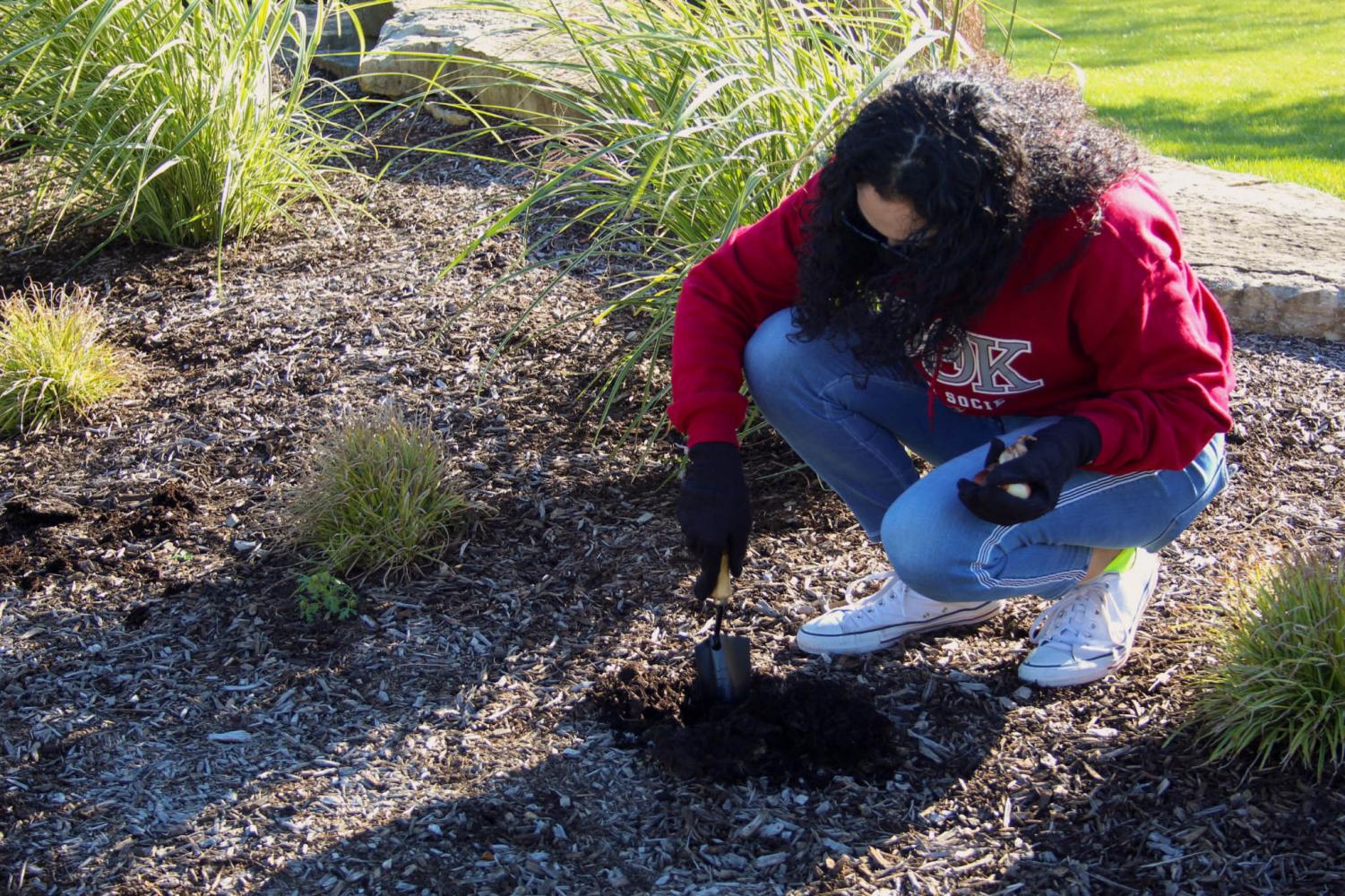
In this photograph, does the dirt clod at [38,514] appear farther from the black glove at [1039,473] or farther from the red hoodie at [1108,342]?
the black glove at [1039,473]

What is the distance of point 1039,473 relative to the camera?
6.32ft

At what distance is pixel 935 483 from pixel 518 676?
949 mm

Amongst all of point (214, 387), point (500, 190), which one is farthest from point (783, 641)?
point (500, 190)

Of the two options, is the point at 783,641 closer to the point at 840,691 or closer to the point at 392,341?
the point at 840,691

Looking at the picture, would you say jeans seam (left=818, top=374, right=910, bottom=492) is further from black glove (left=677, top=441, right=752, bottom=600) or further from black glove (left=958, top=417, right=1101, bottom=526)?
black glove (left=958, top=417, right=1101, bottom=526)

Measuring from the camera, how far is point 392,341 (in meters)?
3.68

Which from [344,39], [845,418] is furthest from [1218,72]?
[845,418]

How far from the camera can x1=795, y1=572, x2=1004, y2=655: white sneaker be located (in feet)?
8.11

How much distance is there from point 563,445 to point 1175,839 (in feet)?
5.92

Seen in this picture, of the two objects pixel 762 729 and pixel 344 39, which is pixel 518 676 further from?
pixel 344 39

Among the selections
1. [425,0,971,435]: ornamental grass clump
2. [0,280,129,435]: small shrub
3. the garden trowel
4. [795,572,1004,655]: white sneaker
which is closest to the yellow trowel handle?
the garden trowel

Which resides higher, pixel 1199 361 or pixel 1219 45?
pixel 1199 361

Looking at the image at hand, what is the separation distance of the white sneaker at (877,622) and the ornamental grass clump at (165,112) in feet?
7.67

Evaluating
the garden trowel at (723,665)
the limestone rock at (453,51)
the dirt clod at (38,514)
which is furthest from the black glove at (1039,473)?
the limestone rock at (453,51)
